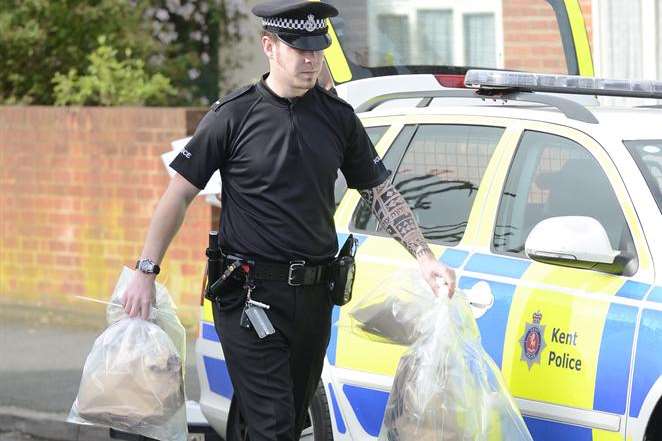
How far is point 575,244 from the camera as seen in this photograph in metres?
5.02

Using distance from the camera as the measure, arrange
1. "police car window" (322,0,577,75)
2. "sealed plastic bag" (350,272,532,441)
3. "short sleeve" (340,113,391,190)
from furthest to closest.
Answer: "police car window" (322,0,577,75) → "short sleeve" (340,113,391,190) → "sealed plastic bag" (350,272,532,441)

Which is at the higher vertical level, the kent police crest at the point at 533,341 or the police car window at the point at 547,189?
the police car window at the point at 547,189

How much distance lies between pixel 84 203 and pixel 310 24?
683 centimetres

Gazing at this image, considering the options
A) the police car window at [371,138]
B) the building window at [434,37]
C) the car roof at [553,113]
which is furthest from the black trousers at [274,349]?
the building window at [434,37]

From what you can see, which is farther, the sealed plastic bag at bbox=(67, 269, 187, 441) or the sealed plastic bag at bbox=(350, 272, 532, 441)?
the sealed plastic bag at bbox=(67, 269, 187, 441)

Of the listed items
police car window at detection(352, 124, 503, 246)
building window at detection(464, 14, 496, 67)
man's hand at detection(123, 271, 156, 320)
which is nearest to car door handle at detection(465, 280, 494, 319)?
police car window at detection(352, 124, 503, 246)

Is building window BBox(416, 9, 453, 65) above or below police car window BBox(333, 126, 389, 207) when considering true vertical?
above

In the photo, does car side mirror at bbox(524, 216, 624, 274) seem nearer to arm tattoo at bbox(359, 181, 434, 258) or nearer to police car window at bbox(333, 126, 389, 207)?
arm tattoo at bbox(359, 181, 434, 258)

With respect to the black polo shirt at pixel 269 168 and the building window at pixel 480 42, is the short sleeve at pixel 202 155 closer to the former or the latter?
the black polo shirt at pixel 269 168

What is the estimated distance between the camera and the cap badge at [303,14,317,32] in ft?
16.4

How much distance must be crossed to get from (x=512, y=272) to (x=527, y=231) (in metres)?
0.19

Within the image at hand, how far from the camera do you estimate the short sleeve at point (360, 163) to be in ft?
17.1

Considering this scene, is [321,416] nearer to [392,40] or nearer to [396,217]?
[396,217]

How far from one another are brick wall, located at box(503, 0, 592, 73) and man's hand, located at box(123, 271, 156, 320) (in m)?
3.10
